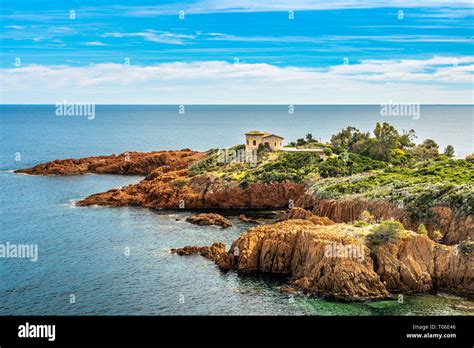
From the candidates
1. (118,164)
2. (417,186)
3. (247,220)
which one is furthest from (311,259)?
(118,164)

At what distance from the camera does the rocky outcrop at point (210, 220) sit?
76.7 metres

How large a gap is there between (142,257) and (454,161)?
163ft

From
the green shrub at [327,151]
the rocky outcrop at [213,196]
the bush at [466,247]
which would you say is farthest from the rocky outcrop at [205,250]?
the green shrub at [327,151]

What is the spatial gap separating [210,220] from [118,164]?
61.4 metres

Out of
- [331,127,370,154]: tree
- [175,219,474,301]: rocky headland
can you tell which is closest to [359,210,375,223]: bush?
[175,219,474,301]: rocky headland

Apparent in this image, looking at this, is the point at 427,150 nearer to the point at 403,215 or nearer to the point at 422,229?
the point at 403,215

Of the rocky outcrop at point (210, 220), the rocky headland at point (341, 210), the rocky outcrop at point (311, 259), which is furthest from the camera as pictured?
the rocky outcrop at point (210, 220)

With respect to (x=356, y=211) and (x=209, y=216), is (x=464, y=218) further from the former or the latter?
(x=209, y=216)

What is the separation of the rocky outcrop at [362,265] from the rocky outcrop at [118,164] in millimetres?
69440

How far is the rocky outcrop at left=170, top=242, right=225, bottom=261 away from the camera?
61.2m

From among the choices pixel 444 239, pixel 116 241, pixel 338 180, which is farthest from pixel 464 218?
pixel 116 241

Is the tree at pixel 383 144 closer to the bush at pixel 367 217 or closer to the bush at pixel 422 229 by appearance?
the bush at pixel 367 217
